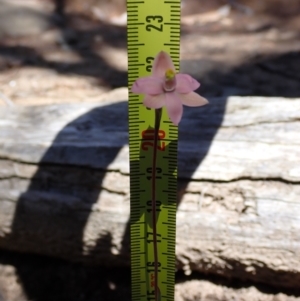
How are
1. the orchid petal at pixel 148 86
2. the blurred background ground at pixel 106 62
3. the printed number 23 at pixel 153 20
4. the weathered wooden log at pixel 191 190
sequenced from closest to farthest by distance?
the orchid petal at pixel 148 86 < the printed number 23 at pixel 153 20 < the weathered wooden log at pixel 191 190 < the blurred background ground at pixel 106 62

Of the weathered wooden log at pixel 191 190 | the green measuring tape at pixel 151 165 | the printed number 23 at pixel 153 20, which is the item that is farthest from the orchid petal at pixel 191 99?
the weathered wooden log at pixel 191 190

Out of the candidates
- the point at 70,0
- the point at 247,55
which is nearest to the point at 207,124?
the point at 247,55

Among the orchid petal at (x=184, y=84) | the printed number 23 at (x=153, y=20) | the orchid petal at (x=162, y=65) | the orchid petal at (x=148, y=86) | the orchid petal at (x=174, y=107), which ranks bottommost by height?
the orchid petal at (x=174, y=107)

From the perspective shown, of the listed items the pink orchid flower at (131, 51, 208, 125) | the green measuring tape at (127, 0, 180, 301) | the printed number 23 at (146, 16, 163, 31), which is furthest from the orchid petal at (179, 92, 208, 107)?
the printed number 23 at (146, 16, 163, 31)

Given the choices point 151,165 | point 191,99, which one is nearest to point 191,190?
point 151,165

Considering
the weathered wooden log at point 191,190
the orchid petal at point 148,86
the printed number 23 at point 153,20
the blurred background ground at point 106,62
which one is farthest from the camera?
the blurred background ground at point 106,62

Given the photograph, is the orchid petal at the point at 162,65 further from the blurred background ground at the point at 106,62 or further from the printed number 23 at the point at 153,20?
the blurred background ground at the point at 106,62

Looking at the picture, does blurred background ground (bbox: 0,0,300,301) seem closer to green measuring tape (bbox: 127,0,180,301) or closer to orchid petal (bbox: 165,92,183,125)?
green measuring tape (bbox: 127,0,180,301)

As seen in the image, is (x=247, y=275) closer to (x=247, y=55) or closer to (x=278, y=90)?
(x=278, y=90)
